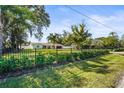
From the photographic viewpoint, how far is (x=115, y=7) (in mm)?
7602

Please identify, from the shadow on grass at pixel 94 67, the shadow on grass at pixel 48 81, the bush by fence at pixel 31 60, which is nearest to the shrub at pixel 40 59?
the bush by fence at pixel 31 60

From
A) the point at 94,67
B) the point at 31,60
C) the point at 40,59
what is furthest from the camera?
the point at 94,67

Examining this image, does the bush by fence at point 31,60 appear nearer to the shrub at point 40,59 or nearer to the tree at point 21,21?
the shrub at point 40,59

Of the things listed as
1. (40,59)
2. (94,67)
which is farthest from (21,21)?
(94,67)

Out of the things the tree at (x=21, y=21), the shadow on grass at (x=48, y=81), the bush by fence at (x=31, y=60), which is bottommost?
the shadow on grass at (x=48, y=81)

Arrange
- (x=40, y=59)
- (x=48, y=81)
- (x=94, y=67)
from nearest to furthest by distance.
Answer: (x=48, y=81) → (x=40, y=59) → (x=94, y=67)

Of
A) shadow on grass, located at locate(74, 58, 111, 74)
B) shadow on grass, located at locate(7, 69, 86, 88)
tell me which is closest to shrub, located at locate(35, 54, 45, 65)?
shadow on grass, located at locate(74, 58, 111, 74)

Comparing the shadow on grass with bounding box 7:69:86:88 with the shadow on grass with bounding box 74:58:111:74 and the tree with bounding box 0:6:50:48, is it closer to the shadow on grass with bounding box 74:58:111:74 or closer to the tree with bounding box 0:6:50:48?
the shadow on grass with bounding box 74:58:111:74

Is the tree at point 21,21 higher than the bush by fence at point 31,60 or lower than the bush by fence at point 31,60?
higher

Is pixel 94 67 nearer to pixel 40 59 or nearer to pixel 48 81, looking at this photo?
pixel 40 59
